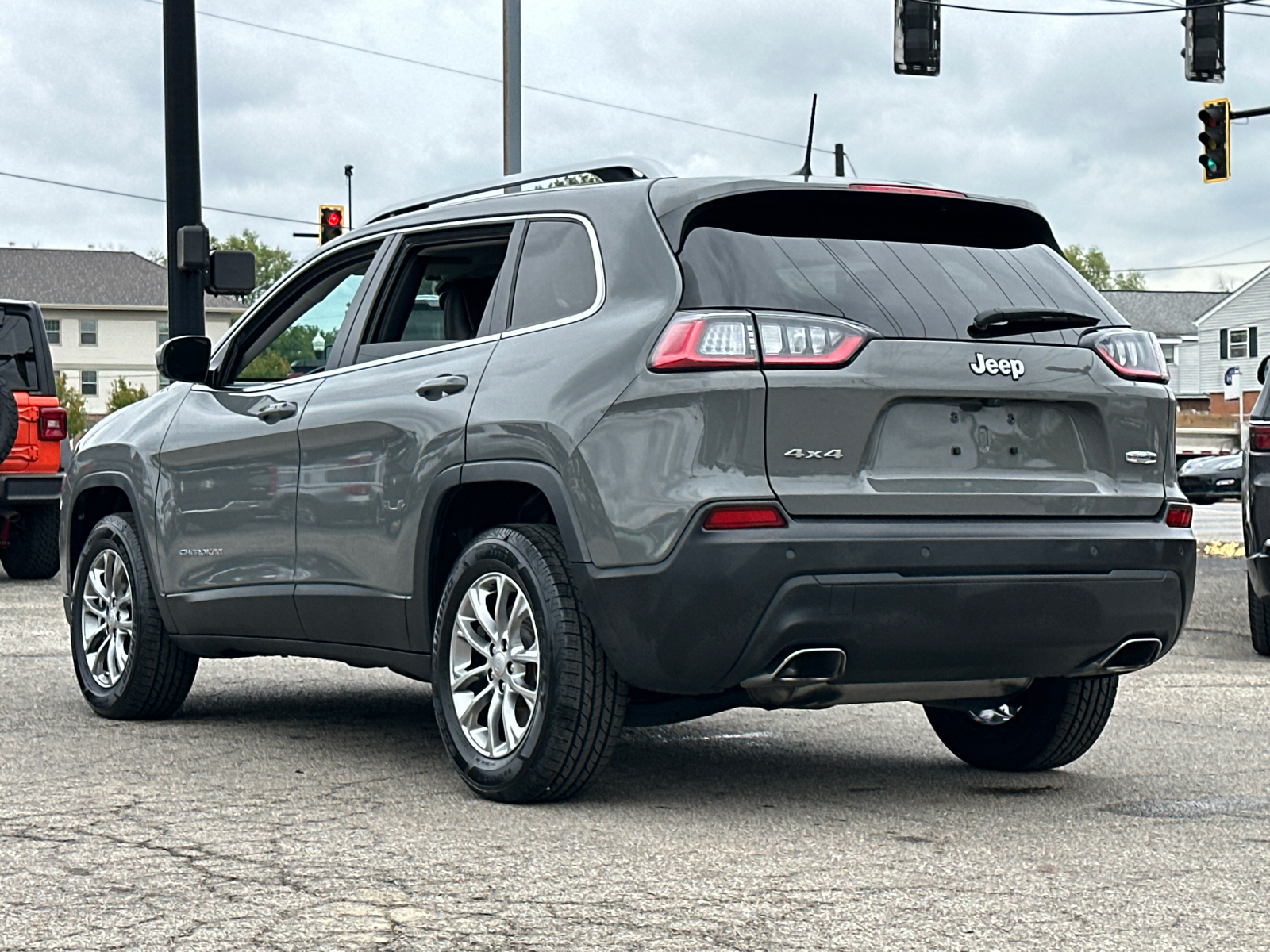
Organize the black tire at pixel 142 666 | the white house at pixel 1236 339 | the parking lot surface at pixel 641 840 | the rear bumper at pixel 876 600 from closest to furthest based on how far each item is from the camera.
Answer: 1. the parking lot surface at pixel 641 840
2. the rear bumper at pixel 876 600
3. the black tire at pixel 142 666
4. the white house at pixel 1236 339

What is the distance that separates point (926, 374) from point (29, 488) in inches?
412

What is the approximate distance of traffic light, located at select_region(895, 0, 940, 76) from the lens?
18.4 meters

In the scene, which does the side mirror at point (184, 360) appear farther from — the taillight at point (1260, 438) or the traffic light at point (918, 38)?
the traffic light at point (918, 38)

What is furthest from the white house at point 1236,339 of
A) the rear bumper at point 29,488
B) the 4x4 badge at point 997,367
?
the 4x4 badge at point 997,367

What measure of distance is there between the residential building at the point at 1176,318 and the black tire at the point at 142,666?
7884cm

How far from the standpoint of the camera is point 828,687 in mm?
5137

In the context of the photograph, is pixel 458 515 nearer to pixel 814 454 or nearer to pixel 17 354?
pixel 814 454

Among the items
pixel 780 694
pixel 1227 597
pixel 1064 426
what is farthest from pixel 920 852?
pixel 1227 597

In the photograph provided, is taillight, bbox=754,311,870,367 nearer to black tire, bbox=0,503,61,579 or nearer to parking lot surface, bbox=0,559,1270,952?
parking lot surface, bbox=0,559,1270,952

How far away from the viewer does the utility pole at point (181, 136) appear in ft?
49.0

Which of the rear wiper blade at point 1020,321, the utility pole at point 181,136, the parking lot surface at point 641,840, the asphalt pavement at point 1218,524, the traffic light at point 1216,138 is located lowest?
the parking lot surface at point 641,840

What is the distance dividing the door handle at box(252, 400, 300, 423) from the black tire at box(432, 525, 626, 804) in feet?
4.16

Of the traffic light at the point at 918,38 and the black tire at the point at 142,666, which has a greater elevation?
the traffic light at the point at 918,38

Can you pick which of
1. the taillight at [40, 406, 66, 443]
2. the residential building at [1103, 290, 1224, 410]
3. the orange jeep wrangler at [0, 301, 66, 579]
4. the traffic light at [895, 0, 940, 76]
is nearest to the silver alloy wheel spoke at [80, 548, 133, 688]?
the orange jeep wrangler at [0, 301, 66, 579]
